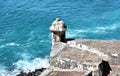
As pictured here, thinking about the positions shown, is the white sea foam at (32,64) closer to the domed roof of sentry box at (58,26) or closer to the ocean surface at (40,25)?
the ocean surface at (40,25)

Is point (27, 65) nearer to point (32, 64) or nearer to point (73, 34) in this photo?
point (32, 64)

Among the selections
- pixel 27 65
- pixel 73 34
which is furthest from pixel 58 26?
pixel 73 34

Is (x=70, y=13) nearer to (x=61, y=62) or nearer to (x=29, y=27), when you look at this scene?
(x=29, y=27)

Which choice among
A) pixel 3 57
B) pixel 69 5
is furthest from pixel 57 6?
pixel 3 57

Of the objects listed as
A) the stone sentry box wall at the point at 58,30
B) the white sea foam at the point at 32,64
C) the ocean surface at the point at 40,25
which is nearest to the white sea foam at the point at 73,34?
the ocean surface at the point at 40,25

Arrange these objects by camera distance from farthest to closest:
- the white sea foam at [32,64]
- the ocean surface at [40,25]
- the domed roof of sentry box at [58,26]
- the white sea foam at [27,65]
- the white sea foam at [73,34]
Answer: the white sea foam at [73,34] < the ocean surface at [40,25] < the white sea foam at [32,64] < the white sea foam at [27,65] < the domed roof of sentry box at [58,26]

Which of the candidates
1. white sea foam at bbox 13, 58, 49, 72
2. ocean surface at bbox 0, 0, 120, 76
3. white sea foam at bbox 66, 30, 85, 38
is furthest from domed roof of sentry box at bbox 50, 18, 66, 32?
white sea foam at bbox 66, 30, 85, 38

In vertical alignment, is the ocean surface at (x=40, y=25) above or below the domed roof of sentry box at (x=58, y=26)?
below

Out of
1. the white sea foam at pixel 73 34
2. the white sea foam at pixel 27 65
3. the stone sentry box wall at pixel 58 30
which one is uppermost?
the stone sentry box wall at pixel 58 30
